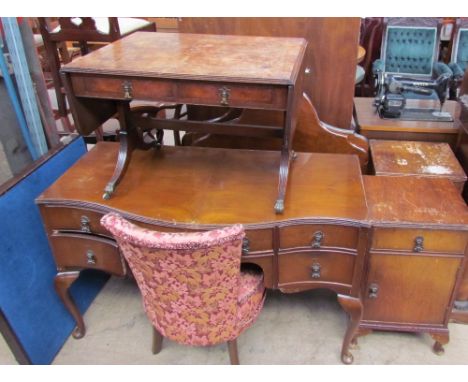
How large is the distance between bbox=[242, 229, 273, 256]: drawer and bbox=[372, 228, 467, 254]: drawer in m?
0.43

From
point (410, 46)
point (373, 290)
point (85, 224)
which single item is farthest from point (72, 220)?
point (410, 46)

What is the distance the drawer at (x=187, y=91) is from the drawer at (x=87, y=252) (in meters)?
0.60

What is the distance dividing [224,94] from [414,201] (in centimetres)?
91

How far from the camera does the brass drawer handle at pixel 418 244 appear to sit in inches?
62.0

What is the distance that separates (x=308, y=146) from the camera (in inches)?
84.9

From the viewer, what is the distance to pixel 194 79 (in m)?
1.36

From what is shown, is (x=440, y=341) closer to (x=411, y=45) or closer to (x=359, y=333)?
(x=359, y=333)

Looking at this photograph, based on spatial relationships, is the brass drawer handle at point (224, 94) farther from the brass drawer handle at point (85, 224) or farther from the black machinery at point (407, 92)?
the black machinery at point (407, 92)

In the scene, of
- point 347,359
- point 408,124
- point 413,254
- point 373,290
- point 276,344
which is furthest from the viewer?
point 408,124

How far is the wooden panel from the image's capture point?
78.2 inches

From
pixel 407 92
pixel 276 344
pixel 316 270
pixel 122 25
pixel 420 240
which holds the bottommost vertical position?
pixel 276 344

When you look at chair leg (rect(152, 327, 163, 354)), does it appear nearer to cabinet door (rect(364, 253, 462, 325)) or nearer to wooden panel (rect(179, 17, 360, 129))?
cabinet door (rect(364, 253, 462, 325))

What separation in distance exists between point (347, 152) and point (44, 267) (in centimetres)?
161
